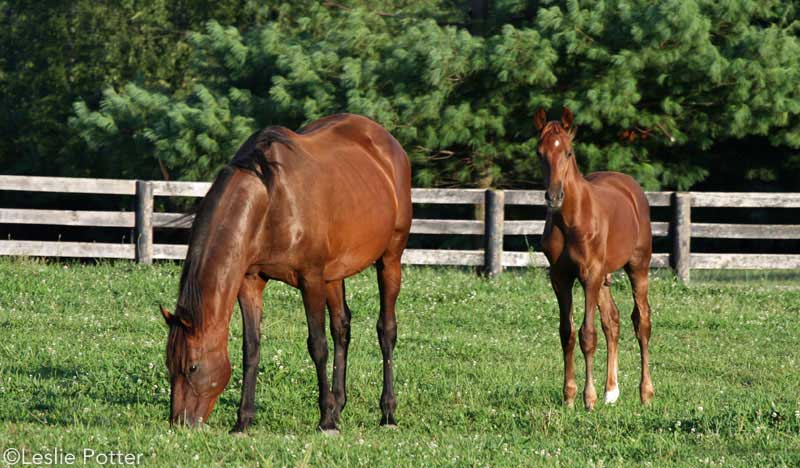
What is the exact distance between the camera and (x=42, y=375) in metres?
9.34

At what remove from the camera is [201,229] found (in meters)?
7.10

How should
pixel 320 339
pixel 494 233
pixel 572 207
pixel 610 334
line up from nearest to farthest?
1. pixel 320 339
2. pixel 572 207
3. pixel 610 334
4. pixel 494 233

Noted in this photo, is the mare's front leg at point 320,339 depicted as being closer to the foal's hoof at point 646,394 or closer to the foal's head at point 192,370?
the foal's head at point 192,370

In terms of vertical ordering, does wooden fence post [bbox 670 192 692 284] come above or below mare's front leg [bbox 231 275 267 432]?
below

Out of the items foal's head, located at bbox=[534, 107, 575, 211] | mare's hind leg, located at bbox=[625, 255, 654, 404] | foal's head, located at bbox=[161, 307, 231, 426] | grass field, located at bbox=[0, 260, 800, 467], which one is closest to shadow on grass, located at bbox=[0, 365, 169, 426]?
grass field, located at bbox=[0, 260, 800, 467]

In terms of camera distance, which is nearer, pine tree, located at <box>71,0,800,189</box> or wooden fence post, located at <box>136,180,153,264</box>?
wooden fence post, located at <box>136,180,153,264</box>

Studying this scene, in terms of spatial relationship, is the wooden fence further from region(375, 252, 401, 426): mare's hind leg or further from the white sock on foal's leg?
the white sock on foal's leg

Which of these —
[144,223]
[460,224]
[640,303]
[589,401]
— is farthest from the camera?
[460,224]

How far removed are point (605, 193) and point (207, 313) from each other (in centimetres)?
407

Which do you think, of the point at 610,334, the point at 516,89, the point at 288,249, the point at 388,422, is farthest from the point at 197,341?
the point at 516,89

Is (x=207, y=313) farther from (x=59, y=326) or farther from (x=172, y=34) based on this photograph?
(x=172, y=34)

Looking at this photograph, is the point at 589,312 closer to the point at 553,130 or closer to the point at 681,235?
the point at 553,130

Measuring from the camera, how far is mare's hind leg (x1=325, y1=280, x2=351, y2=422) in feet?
27.3

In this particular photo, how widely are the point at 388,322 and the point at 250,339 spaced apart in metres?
1.64
